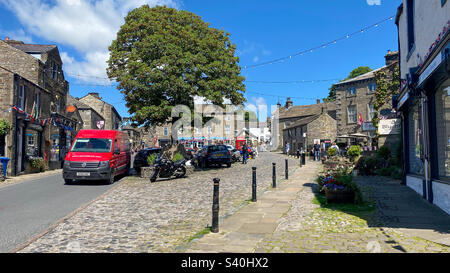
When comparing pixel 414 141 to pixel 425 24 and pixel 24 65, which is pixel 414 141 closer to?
pixel 425 24

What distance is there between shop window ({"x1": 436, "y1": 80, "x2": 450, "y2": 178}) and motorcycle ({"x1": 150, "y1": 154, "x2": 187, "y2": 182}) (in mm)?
10832

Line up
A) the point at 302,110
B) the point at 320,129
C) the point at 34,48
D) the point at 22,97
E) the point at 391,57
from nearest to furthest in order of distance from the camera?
1. the point at 22,97
2. the point at 391,57
3. the point at 34,48
4. the point at 320,129
5. the point at 302,110

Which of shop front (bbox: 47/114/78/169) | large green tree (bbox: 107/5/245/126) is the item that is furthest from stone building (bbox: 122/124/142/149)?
large green tree (bbox: 107/5/245/126)

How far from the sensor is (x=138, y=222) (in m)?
6.80

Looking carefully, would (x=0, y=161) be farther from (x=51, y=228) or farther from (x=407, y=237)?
(x=407, y=237)

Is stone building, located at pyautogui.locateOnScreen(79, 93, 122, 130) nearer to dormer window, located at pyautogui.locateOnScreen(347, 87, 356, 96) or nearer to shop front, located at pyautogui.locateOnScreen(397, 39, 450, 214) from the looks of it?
dormer window, located at pyautogui.locateOnScreen(347, 87, 356, 96)

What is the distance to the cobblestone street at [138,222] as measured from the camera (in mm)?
5160

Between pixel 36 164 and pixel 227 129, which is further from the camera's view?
pixel 227 129

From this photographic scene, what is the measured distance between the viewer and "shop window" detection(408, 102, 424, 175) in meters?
9.78

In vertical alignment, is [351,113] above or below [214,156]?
above

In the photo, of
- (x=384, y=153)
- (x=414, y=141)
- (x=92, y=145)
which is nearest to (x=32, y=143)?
(x=92, y=145)

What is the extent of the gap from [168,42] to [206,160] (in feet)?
28.6

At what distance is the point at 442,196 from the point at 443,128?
1.59 metres

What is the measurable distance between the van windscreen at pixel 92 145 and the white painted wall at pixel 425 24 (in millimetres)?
12125
